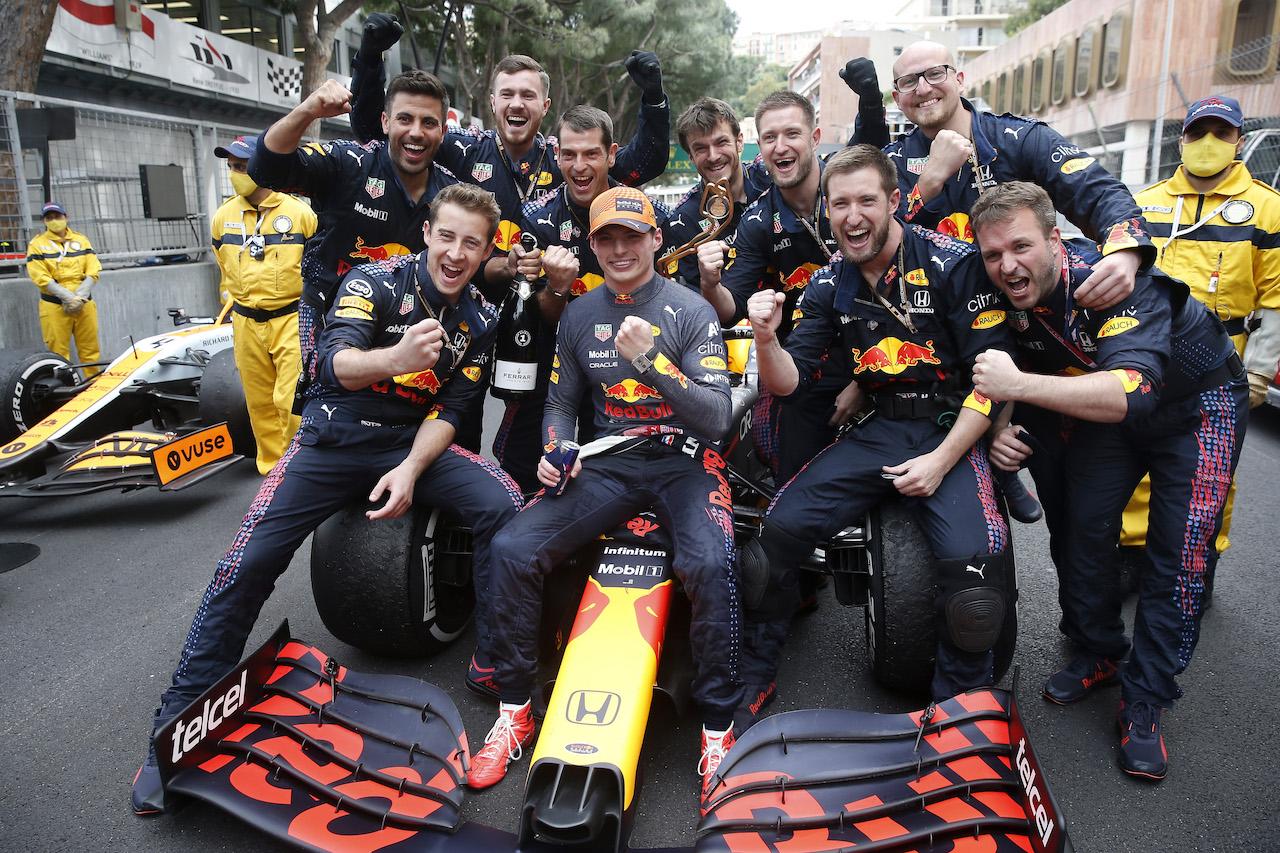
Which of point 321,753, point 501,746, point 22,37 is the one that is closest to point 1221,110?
point 501,746

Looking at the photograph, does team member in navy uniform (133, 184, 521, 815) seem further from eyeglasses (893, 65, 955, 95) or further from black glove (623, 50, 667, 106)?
eyeglasses (893, 65, 955, 95)

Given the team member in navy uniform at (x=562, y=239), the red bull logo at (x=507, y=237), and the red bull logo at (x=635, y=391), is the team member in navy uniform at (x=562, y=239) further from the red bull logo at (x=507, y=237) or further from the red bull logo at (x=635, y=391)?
the red bull logo at (x=635, y=391)

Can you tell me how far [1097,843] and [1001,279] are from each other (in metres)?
1.71

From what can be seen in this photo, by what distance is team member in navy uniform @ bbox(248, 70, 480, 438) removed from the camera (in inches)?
146

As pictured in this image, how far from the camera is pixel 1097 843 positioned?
2350 mm

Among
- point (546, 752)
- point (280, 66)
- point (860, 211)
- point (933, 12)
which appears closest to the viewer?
point (546, 752)

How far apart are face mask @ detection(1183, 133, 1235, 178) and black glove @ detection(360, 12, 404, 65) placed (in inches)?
149

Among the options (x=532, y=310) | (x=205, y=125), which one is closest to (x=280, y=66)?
(x=205, y=125)

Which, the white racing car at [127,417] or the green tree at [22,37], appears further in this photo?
the green tree at [22,37]

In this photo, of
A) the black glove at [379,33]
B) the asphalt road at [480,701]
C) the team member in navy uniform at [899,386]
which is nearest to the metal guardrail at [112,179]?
the asphalt road at [480,701]

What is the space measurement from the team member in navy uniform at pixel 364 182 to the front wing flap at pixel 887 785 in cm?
202

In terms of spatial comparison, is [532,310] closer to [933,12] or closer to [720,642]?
[720,642]

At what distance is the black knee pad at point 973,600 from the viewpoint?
A: 8.60 feet

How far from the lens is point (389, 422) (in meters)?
3.27
